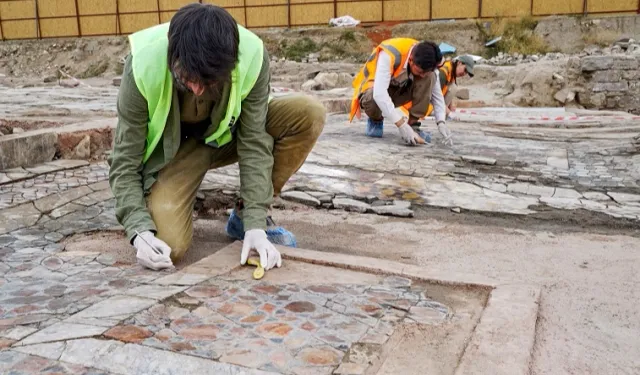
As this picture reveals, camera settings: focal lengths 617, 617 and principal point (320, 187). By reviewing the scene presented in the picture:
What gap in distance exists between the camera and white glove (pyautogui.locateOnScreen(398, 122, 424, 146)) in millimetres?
5621

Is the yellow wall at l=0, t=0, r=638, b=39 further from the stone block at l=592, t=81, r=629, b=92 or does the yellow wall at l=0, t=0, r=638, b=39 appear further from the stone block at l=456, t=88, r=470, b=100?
the stone block at l=456, t=88, r=470, b=100

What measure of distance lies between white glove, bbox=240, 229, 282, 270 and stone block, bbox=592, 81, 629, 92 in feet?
32.1

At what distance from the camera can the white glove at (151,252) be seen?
2471mm

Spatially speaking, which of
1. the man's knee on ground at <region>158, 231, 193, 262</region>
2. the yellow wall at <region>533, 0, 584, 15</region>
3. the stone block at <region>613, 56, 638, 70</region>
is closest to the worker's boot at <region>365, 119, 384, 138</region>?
the man's knee on ground at <region>158, 231, 193, 262</region>

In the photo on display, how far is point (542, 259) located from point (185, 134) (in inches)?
69.1

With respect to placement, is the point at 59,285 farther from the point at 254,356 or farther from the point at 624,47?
the point at 624,47

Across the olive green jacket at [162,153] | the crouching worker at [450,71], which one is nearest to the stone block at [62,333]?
the olive green jacket at [162,153]

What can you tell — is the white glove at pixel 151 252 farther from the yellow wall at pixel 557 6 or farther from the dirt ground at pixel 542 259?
the yellow wall at pixel 557 6

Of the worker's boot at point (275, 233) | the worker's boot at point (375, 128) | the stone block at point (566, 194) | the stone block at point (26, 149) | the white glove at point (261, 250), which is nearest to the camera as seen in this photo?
the white glove at point (261, 250)

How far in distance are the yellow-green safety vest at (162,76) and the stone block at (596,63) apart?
955cm

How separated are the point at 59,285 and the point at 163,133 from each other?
0.73 meters

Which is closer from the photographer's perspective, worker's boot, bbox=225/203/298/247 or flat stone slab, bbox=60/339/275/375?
flat stone slab, bbox=60/339/275/375

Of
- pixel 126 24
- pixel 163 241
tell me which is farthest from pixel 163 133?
pixel 126 24

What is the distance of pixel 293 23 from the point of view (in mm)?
18688
